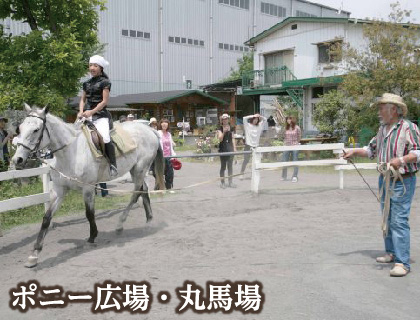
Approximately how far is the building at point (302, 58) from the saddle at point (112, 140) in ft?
55.9

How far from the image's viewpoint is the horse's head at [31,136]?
5.22 meters

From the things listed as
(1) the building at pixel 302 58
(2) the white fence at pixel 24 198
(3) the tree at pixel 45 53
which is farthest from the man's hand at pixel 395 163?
(1) the building at pixel 302 58

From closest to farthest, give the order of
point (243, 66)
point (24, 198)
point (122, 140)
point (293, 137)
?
point (122, 140) → point (24, 198) → point (293, 137) → point (243, 66)

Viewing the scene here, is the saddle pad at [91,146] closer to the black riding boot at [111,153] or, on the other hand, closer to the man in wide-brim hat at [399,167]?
the black riding boot at [111,153]

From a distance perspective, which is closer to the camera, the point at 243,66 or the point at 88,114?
the point at 88,114

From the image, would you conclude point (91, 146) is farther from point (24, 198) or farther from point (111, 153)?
point (24, 198)

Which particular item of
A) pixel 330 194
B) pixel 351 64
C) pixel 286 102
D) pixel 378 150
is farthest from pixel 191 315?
pixel 286 102

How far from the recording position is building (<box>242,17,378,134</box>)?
24.1 meters

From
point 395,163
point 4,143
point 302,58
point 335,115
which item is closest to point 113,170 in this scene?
point 395,163

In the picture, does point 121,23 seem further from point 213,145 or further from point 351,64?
point 351,64

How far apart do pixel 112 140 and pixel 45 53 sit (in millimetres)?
4877

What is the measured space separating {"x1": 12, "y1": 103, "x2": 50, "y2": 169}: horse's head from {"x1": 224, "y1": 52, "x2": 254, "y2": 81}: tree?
4028 cm

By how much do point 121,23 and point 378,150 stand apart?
36.4 meters

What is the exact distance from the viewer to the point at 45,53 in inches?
398
